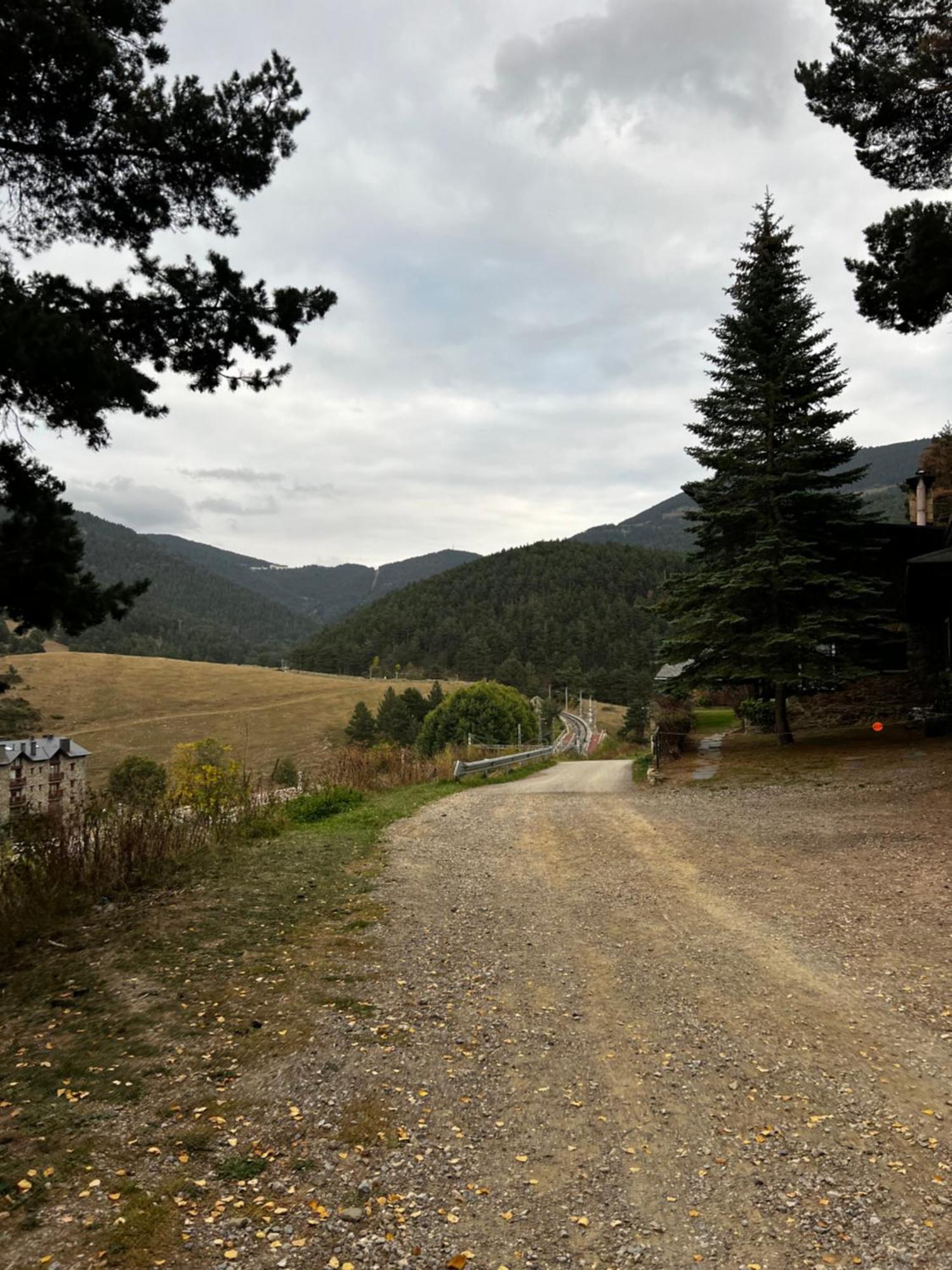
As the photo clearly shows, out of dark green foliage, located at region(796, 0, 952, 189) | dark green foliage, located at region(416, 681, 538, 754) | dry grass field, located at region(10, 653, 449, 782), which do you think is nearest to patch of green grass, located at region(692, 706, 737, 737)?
dark green foliage, located at region(796, 0, 952, 189)

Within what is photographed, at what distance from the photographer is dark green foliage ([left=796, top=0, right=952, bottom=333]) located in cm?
950

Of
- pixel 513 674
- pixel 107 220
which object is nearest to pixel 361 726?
pixel 513 674

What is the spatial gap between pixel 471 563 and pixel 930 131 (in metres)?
180

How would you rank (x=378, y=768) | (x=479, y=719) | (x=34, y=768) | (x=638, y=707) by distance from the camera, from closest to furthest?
(x=378, y=768) → (x=34, y=768) → (x=479, y=719) → (x=638, y=707)

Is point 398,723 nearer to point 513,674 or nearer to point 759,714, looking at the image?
point 513,674

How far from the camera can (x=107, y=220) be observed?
6.02 meters

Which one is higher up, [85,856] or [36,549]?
[36,549]

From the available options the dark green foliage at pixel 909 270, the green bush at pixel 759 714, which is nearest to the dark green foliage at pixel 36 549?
the dark green foliage at pixel 909 270

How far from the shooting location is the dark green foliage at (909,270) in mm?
9539

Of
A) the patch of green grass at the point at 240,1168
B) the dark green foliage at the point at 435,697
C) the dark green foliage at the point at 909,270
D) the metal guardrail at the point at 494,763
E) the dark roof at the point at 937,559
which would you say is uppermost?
the dark green foliage at the point at 909,270

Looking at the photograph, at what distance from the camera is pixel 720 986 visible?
5023mm

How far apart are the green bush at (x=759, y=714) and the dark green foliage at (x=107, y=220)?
790 inches

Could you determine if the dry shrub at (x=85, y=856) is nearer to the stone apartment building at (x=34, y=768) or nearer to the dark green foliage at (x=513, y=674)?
the stone apartment building at (x=34, y=768)

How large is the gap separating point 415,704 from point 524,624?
61184 millimetres
